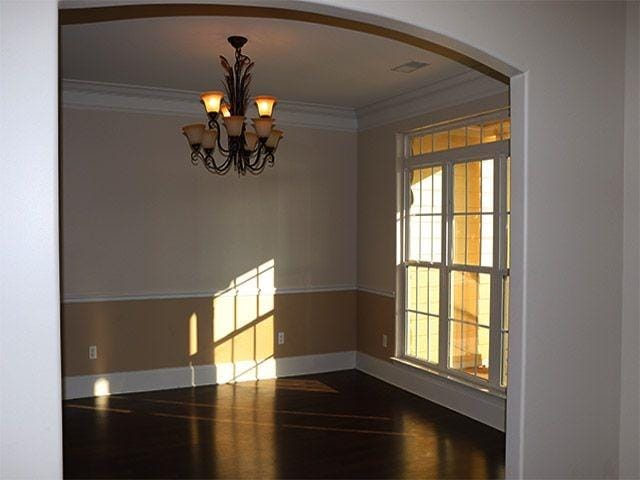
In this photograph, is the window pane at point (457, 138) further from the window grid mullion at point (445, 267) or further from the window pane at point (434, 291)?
the window pane at point (434, 291)

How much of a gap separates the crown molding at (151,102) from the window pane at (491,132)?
1.84 meters

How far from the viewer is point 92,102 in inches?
221

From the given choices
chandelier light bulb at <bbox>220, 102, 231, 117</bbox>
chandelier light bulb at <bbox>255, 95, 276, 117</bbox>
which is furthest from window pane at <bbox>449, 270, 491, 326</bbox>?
chandelier light bulb at <bbox>220, 102, 231, 117</bbox>

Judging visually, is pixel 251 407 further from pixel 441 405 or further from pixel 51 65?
pixel 51 65

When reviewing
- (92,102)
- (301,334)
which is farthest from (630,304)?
(92,102)

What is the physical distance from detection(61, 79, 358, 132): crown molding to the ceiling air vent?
1535mm

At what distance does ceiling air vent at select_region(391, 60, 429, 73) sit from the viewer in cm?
476

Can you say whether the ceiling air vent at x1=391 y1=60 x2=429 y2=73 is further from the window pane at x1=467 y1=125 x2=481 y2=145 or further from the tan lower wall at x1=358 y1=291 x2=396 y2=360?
the tan lower wall at x1=358 y1=291 x2=396 y2=360

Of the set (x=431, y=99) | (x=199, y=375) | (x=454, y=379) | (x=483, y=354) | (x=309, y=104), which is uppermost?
(x=309, y=104)

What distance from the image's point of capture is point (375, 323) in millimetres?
6492

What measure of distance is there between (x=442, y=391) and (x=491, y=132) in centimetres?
219

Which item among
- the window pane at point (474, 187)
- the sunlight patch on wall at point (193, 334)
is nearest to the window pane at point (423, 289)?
the window pane at point (474, 187)

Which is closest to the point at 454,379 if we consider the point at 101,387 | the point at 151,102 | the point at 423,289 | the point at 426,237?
the point at 423,289

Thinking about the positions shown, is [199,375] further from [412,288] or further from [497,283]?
[497,283]
